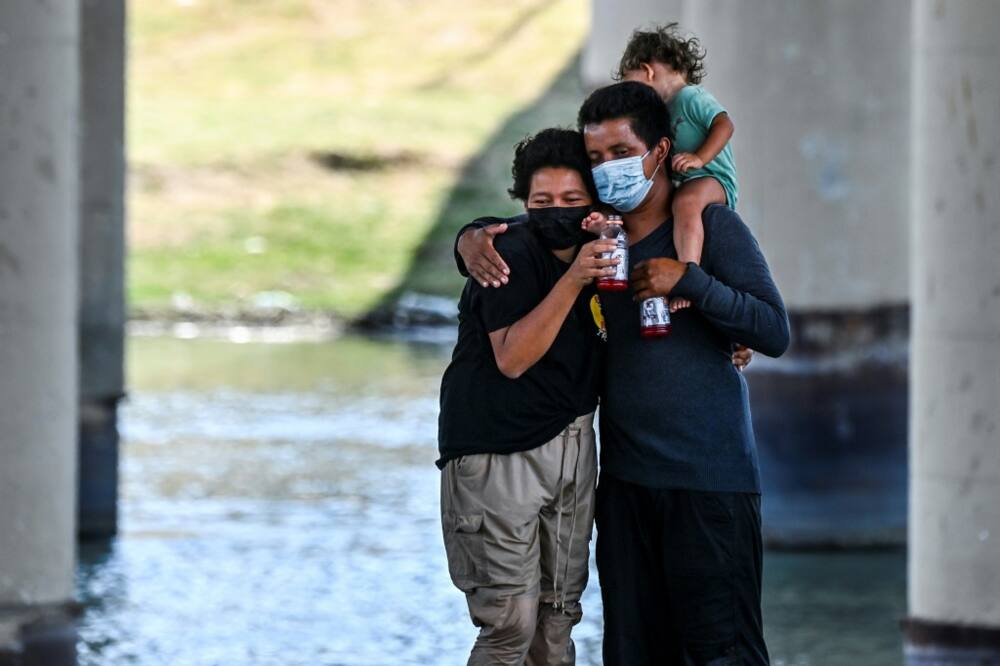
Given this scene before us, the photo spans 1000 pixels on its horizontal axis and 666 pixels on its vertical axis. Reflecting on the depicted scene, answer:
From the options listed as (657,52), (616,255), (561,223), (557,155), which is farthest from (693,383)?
(657,52)

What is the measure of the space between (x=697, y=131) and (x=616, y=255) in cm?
79

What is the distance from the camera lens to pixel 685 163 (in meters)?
5.95

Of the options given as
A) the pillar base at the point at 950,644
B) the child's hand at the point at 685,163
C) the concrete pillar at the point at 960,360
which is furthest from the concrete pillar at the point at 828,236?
the child's hand at the point at 685,163

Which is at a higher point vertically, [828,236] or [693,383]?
[828,236]

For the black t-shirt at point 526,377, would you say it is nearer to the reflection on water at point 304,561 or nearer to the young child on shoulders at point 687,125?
the young child on shoulders at point 687,125

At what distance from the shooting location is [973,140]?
30.4 feet

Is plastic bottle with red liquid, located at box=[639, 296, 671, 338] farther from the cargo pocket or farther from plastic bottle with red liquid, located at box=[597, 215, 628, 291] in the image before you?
the cargo pocket

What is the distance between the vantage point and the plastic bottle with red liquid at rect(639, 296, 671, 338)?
5656mm

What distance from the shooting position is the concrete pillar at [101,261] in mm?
13820

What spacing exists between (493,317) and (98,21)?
895 centimetres

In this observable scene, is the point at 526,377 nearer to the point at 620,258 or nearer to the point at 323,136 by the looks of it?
the point at 620,258

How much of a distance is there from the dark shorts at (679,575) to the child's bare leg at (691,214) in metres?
0.58

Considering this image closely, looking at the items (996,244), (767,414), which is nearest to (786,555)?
(767,414)

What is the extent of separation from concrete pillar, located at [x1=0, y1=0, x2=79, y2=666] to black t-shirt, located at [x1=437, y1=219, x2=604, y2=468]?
2.91 meters
